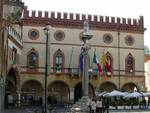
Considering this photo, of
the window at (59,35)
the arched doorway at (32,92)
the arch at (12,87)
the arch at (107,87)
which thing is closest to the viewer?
the arch at (12,87)

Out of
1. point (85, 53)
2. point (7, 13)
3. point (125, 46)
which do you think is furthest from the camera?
point (125, 46)

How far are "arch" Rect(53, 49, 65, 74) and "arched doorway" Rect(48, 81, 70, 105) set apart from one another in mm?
1891

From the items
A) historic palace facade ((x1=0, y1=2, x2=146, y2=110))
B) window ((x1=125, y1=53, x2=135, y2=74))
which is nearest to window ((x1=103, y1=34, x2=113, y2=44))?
historic palace facade ((x1=0, y1=2, x2=146, y2=110))

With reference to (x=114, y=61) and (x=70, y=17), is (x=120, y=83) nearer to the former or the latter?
(x=114, y=61)

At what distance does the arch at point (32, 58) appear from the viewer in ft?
179

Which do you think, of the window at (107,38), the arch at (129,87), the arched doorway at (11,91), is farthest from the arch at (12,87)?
the arch at (129,87)

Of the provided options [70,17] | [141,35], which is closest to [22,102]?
[70,17]

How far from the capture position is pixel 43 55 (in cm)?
5516

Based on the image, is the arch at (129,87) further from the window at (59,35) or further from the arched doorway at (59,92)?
the window at (59,35)

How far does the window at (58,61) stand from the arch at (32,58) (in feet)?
7.95

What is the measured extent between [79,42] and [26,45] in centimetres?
703

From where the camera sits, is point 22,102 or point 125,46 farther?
point 125,46

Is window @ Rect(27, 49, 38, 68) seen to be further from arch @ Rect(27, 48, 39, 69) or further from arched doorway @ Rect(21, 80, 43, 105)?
arched doorway @ Rect(21, 80, 43, 105)

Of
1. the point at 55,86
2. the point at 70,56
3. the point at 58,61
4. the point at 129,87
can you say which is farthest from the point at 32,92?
the point at 129,87
